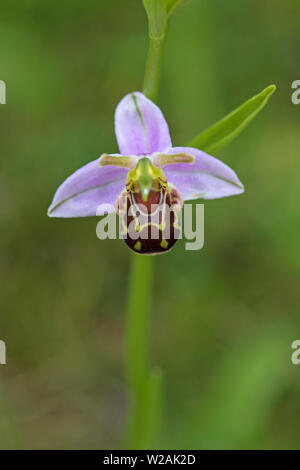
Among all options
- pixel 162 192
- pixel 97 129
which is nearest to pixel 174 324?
pixel 97 129

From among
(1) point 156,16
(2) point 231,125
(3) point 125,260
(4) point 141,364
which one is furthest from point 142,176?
(3) point 125,260

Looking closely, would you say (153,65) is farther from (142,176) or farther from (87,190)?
(87,190)

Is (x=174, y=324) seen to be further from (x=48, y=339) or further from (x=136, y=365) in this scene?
(x=136, y=365)

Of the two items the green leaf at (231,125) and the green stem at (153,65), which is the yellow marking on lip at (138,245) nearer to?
the green leaf at (231,125)

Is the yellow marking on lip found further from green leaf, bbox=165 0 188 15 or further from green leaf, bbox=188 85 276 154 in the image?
green leaf, bbox=165 0 188 15

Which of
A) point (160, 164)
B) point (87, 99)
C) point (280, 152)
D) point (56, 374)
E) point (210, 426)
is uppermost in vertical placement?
point (87, 99)

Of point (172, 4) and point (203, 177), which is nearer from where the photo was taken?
point (172, 4)
